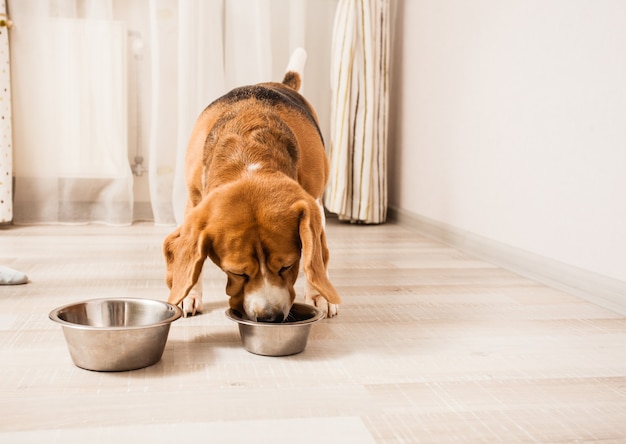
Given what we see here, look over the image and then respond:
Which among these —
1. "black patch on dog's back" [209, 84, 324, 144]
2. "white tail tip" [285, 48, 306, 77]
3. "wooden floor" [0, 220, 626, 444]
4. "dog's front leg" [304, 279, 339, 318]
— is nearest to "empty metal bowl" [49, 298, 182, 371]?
"wooden floor" [0, 220, 626, 444]

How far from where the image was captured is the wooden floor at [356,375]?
4.44ft

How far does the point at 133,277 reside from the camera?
277cm

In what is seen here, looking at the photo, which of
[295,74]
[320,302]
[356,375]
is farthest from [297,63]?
[356,375]

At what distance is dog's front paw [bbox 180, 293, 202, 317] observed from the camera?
221 centimetres

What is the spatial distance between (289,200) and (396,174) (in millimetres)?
3166

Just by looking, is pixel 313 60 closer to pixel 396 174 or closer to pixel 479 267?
pixel 396 174

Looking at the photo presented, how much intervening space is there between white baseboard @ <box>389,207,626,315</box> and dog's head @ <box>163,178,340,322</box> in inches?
47.6

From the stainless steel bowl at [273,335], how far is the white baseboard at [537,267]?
4.03 feet

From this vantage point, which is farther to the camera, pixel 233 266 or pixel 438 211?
pixel 438 211

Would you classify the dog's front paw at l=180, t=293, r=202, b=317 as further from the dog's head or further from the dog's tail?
the dog's tail

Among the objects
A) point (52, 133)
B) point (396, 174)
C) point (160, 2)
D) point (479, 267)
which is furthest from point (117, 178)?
point (479, 267)

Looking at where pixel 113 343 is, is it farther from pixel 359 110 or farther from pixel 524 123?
pixel 359 110

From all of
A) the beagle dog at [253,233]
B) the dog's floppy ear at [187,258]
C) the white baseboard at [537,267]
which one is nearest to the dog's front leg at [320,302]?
the beagle dog at [253,233]

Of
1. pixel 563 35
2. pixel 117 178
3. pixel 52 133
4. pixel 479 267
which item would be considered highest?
pixel 563 35
